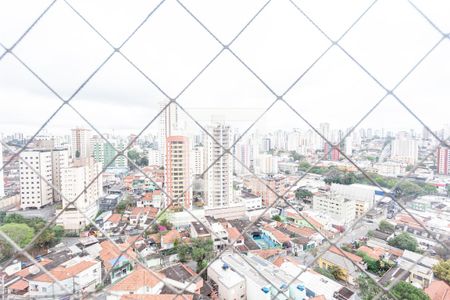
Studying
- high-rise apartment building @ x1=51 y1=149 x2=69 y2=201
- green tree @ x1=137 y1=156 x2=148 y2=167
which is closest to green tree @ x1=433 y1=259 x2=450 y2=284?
green tree @ x1=137 y1=156 x2=148 y2=167

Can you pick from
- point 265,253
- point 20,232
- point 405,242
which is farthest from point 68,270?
point 405,242

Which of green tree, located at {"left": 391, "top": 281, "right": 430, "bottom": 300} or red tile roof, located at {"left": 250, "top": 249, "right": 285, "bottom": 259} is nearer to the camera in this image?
green tree, located at {"left": 391, "top": 281, "right": 430, "bottom": 300}

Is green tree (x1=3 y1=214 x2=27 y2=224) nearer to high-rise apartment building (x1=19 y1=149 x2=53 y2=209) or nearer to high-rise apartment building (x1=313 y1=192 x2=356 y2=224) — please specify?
high-rise apartment building (x1=19 y1=149 x2=53 y2=209)

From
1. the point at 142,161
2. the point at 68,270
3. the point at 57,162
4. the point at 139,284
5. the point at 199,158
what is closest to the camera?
the point at 139,284

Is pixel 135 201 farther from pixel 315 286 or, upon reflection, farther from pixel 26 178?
pixel 315 286

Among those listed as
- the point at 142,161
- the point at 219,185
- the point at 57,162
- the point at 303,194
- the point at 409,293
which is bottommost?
the point at 303,194

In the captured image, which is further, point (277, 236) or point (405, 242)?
point (277, 236)

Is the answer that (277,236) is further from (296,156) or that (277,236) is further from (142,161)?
(296,156)
